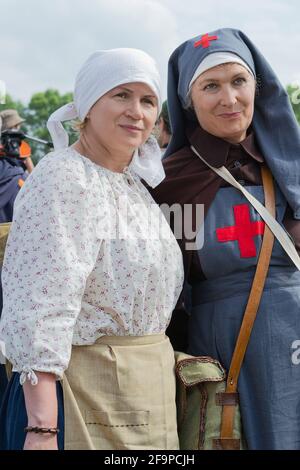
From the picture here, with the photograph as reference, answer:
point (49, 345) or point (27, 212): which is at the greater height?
point (27, 212)

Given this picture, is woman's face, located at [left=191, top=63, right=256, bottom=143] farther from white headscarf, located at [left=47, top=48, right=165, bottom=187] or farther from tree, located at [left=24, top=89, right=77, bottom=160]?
tree, located at [left=24, top=89, right=77, bottom=160]

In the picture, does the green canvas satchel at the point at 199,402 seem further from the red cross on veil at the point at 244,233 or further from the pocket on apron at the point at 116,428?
the red cross on veil at the point at 244,233

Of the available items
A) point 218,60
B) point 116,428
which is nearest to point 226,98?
point 218,60

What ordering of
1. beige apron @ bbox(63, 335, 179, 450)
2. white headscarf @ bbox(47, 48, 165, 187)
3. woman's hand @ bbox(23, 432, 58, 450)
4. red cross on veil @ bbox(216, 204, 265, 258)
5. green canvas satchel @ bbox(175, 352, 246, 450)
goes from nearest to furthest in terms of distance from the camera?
woman's hand @ bbox(23, 432, 58, 450) → beige apron @ bbox(63, 335, 179, 450) → white headscarf @ bbox(47, 48, 165, 187) → green canvas satchel @ bbox(175, 352, 246, 450) → red cross on veil @ bbox(216, 204, 265, 258)

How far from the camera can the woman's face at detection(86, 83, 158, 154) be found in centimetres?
259

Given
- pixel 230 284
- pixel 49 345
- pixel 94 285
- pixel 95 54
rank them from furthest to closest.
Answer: pixel 230 284, pixel 95 54, pixel 94 285, pixel 49 345

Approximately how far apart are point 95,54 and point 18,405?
1274 millimetres

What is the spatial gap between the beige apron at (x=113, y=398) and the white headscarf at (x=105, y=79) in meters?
0.71

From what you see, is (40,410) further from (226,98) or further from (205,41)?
(205,41)

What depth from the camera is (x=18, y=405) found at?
7.76ft

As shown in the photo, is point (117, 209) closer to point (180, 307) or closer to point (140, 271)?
point (140, 271)

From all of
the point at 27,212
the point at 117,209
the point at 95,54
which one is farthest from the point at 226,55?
the point at 27,212

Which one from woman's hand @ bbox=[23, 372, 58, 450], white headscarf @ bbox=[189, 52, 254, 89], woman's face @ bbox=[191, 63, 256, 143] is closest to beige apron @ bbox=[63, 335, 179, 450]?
woman's hand @ bbox=[23, 372, 58, 450]

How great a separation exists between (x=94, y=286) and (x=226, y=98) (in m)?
1.01
